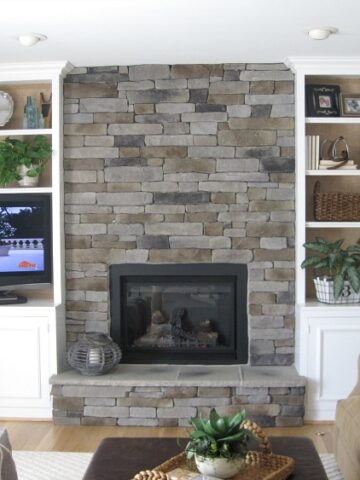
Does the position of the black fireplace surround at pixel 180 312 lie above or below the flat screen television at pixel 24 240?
below

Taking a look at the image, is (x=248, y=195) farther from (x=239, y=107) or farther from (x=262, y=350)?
(x=262, y=350)

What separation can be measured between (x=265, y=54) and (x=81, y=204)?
1575 millimetres

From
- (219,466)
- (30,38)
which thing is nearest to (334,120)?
(30,38)

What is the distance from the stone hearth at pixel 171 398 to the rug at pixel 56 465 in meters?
0.50

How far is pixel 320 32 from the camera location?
141 inches

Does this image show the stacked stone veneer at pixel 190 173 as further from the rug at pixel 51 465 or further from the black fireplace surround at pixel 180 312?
the rug at pixel 51 465

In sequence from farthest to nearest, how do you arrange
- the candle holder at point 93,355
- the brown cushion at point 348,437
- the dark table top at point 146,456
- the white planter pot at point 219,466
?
the candle holder at point 93,355
the brown cushion at point 348,437
the dark table top at point 146,456
the white planter pot at point 219,466

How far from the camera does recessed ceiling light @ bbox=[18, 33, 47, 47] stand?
143 inches

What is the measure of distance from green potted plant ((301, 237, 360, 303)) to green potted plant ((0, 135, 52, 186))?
6.05 ft

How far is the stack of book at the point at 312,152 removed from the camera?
4.41m

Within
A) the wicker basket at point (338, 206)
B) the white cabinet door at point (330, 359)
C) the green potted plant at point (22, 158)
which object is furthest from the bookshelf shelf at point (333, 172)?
the green potted plant at point (22, 158)

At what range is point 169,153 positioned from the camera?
179 inches

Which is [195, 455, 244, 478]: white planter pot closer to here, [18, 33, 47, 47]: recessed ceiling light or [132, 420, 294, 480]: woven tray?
[132, 420, 294, 480]: woven tray

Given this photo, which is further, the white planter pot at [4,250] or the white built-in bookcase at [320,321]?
the white planter pot at [4,250]
